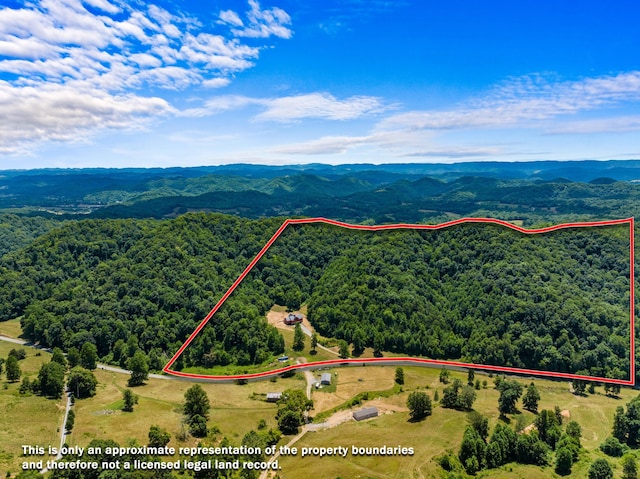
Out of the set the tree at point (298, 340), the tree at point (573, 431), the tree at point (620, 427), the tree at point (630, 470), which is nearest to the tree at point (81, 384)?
the tree at point (298, 340)

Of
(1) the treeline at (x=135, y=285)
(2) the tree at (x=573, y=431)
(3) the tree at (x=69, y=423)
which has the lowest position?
(2) the tree at (x=573, y=431)

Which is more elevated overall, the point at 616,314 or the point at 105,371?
the point at 616,314

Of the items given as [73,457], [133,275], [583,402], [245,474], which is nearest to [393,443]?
[245,474]

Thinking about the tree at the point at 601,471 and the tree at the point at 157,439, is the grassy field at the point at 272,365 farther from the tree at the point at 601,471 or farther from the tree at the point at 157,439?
the tree at the point at 601,471

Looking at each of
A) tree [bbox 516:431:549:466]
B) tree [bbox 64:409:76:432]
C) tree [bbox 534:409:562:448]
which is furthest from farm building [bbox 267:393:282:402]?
tree [bbox 534:409:562:448]

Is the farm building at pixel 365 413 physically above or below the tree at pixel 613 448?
above

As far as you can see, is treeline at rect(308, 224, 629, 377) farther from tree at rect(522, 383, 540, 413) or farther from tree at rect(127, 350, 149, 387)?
tree at rect(127, 350, 149, 387)

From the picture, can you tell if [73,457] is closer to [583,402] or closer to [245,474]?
[245,474]
